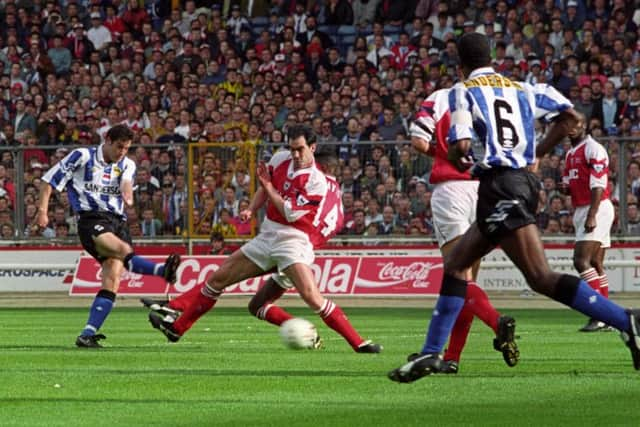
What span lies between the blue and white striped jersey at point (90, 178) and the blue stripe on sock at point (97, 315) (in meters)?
1.12

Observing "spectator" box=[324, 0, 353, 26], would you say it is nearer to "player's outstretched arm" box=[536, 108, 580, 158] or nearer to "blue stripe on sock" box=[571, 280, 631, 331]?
"player's outstretched arm" box=[536, 108, 580, 158]

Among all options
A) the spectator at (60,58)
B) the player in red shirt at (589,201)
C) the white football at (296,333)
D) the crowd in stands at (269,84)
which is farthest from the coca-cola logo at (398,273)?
the white football at (296,333)

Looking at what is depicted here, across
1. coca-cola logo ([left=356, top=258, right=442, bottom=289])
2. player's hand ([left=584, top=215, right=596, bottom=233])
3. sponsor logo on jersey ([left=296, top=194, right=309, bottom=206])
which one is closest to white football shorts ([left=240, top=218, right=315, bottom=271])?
sponsor logo on jersey ([left=296, top=194, right=309, bottom=206])

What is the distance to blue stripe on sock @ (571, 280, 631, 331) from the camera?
9484mm

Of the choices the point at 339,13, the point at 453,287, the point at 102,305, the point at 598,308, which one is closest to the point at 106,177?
the point at 102,305

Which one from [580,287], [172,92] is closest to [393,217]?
[172,92]

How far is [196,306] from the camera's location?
13.0 metres

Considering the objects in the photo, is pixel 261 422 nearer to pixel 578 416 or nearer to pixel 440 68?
pixel 578 416

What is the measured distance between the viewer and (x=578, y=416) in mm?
8219

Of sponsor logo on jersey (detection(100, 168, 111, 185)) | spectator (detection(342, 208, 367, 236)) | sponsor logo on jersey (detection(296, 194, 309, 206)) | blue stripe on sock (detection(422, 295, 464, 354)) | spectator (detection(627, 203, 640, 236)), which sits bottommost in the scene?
spectator (detection(342, 208, 367, 236))

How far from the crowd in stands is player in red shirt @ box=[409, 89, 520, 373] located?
12.3m

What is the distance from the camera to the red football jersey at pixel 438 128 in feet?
33.2

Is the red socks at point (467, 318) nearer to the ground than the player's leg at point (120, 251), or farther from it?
farther from it

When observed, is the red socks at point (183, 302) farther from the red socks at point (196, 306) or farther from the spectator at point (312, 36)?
the spectator at point (312, 36)
